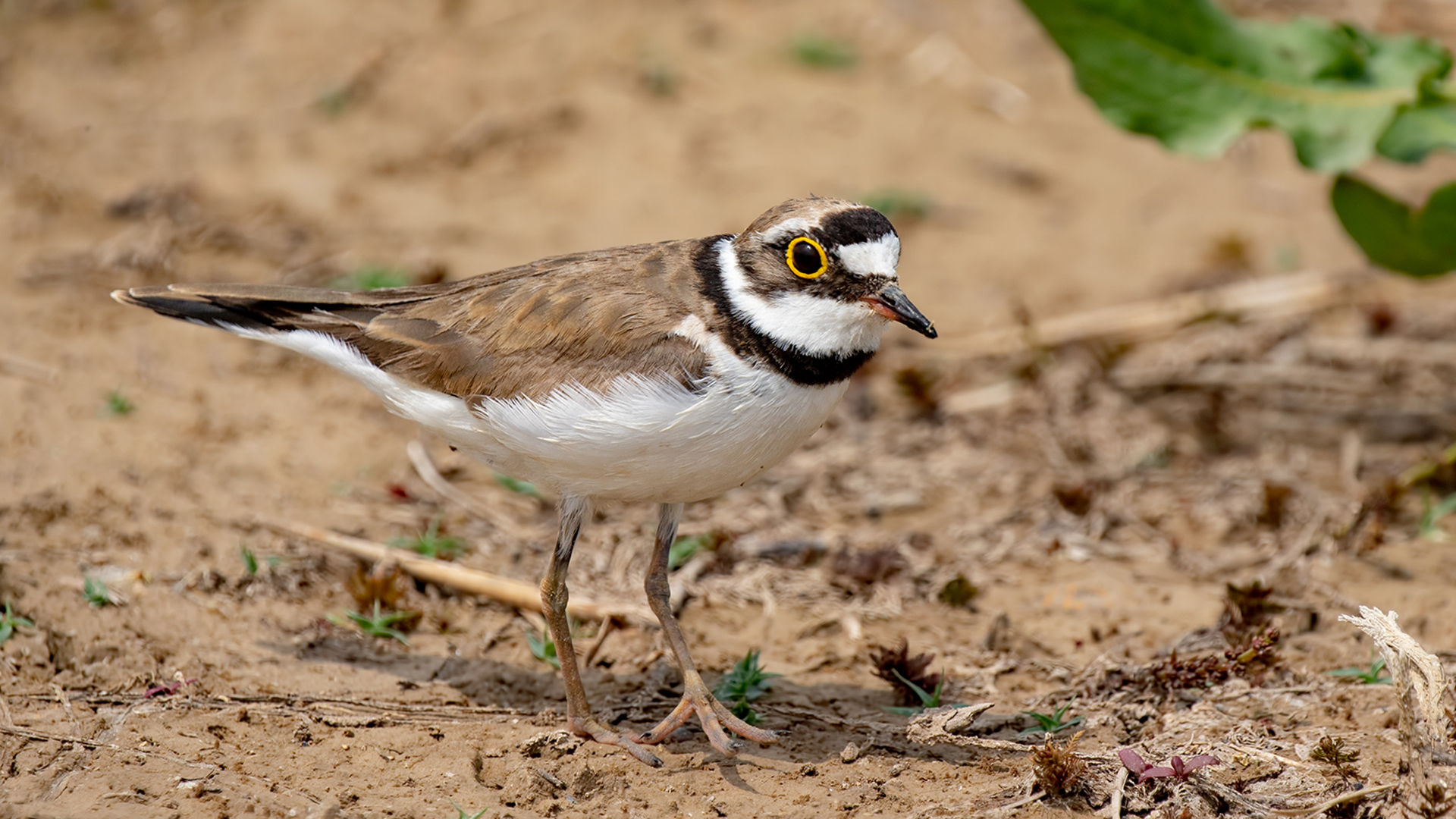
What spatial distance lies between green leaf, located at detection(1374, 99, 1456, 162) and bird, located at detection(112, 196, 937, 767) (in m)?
3.35

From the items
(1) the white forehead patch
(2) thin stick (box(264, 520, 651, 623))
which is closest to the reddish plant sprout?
(1) the white forehead patch

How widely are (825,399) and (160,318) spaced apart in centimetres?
475

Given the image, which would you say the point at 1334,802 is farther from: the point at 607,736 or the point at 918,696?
the point at 607,736

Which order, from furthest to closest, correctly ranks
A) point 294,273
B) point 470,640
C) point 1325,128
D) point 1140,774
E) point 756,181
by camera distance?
1. point 756,181
2. point 294,273
3. point 1325,128
4. point 470,640
5. point 1140,774

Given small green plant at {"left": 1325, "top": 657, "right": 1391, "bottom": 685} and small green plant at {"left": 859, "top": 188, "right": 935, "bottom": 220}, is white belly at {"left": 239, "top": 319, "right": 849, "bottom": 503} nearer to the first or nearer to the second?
small green plant at {"left": 1325, "top": 657, "right": 1391, "bottom": 685}

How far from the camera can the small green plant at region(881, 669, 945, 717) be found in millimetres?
5113

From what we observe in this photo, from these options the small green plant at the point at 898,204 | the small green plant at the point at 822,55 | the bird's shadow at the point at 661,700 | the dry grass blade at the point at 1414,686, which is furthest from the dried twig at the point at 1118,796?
the small green plant at the point at 822,55

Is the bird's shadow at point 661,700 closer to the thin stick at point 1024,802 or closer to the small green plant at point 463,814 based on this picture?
the thin stick at point 1024,802

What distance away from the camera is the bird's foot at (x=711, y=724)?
486cm

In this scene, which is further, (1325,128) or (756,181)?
(756,181)

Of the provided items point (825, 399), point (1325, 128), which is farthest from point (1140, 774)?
point (1325, 128)

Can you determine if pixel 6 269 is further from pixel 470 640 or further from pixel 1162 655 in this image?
pixel 1162 655

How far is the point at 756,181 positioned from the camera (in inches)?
384

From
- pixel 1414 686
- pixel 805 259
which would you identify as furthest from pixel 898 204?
pixel 1414 686
